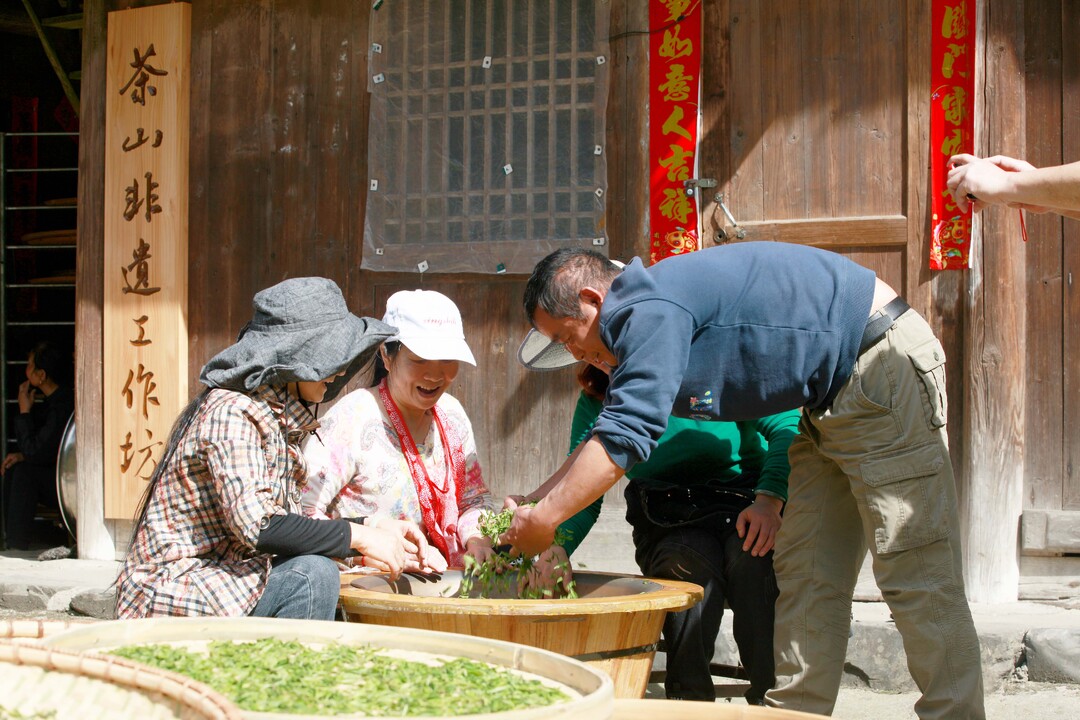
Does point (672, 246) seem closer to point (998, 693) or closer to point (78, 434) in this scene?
point (998, 693)

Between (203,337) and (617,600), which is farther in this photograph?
(203,337)

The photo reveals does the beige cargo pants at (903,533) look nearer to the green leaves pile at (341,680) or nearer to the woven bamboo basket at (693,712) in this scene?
the woven bamboo basket at (693,712)

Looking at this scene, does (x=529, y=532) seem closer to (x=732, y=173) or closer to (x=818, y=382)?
(x=818, y=382)

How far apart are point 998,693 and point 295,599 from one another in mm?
3168

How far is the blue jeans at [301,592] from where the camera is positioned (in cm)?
316

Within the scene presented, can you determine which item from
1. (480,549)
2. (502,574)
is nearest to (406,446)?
(480,549)

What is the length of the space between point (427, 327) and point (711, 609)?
4.64ft

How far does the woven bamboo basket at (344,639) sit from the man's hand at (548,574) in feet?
3.17

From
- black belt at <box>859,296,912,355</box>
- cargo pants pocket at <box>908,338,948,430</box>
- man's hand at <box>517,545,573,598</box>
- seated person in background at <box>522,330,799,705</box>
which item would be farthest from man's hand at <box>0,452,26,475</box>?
cargo pants pocket at <box>908,338,948,430</box>

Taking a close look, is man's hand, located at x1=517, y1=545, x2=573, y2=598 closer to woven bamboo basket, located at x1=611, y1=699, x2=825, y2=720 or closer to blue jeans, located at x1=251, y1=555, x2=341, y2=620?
blue jeans, located at x1=251, y1=555, x2=341, y2=620

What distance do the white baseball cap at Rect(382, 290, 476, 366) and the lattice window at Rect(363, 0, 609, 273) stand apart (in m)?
1.84

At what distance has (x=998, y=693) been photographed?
15.3ft

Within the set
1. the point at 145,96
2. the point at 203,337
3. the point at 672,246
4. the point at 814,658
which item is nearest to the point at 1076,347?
the point at 672,246

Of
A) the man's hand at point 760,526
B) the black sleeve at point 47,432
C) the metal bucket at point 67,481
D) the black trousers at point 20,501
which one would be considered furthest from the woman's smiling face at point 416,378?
the black trousers at point 20,501
